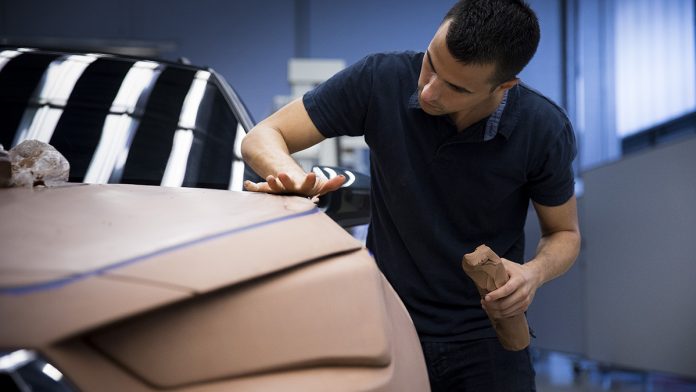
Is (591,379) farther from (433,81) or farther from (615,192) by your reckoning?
(433,81)

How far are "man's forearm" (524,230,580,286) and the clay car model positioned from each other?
24.3 inches

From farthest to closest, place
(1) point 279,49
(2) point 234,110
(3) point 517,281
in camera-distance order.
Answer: (1) point 279,49, (2) point 234,110, (3) point 517,281

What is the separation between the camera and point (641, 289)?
11.6 ft

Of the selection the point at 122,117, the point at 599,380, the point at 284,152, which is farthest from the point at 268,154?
the point at 599,380

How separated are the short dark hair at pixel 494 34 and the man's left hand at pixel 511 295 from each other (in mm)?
431

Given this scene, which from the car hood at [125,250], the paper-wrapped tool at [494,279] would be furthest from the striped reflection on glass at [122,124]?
the paper-wrapped tool at [494,279]

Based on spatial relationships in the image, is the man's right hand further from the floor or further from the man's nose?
the floor

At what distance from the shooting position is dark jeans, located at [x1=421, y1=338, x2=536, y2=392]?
1.59 metres

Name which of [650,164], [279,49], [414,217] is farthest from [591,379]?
[279,49]

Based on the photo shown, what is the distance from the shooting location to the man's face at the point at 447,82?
4.94ft

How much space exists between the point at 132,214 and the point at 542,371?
4119 millimetres

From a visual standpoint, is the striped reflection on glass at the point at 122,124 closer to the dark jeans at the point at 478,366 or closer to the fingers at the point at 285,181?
the fingers at the point at 285,181

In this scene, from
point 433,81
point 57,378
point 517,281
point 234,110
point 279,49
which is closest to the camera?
point 57,378

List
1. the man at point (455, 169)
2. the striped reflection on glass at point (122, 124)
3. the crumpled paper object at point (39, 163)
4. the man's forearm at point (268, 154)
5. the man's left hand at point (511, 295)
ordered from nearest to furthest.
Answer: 1. the crumpled paper object at point (39, 163)
2. the man's left hand at point (511, 295)
3. the man's forearm at point (268, 154)
4. the striped reflection on glass at point (122, 124)
5. the man at point (455, 169)
